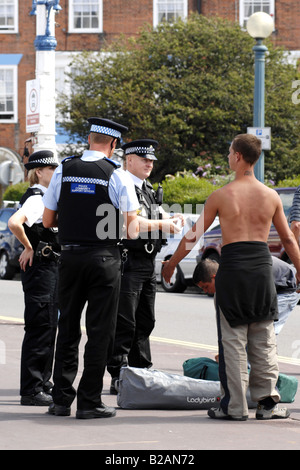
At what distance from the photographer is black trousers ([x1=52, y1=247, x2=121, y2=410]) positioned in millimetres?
6969

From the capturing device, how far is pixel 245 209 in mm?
7121

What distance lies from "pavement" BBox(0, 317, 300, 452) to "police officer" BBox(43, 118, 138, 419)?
26 cm

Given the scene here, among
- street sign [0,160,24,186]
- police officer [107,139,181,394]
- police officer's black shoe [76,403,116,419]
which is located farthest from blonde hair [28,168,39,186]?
street sign [0,160,24,186]

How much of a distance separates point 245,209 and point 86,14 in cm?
3331

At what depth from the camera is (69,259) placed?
6996 mm

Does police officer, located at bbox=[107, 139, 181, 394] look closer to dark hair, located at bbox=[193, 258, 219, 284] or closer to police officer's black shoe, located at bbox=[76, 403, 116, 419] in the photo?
dark hair, located at bbox=[193, 258, 219, 284]

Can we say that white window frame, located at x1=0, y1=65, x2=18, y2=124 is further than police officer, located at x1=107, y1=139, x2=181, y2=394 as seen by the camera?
Yes

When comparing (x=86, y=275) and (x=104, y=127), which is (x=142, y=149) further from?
(x=86, y=275)

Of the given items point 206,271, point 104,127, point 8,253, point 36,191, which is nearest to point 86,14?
point 8,253

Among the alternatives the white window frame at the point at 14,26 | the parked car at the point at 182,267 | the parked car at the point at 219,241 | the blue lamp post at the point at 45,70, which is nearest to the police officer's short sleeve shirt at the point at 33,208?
the parked car at the point at 219,241

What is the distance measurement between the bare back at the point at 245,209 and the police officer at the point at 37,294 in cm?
139

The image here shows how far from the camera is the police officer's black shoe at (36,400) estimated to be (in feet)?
25.4

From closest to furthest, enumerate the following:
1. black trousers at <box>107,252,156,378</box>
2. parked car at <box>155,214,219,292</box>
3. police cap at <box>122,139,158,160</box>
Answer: black trousers at <box>107,252,156,378</box>
police cap at <box>122,139,158,160</box>
parked car at <box>155,214,219,292</box>

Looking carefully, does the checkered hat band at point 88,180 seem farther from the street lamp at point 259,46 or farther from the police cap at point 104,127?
the street lamp at point 259,46
